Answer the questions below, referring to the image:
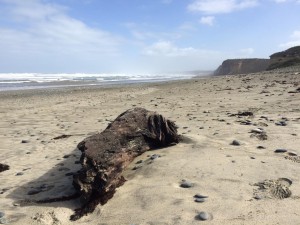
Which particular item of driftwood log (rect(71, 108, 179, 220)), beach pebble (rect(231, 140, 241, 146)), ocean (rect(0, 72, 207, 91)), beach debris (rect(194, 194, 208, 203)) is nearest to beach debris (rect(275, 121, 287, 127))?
beach pebble (rect(231, 140, 241, 146))

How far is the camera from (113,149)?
5016mm

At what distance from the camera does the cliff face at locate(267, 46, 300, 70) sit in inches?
1458

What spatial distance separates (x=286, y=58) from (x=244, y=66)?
20007 millimetres

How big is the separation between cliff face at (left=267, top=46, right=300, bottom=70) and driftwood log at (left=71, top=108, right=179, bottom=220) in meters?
32.3

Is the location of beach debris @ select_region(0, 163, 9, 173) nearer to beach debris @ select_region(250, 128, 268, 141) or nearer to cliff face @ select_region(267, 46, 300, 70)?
beach debris @ select_region(250, 128, 268, 141)

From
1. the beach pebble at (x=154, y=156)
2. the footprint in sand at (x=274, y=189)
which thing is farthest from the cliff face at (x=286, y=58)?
the footprint in sand at (x=274, y=189)

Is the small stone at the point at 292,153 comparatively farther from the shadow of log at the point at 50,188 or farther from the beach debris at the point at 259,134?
the shadow of log at the point at 50,188

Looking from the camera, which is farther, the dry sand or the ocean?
the ocean

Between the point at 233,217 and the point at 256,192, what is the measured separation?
0.65 metres

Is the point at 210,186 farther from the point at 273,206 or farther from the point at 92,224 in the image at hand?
the point at 92,224

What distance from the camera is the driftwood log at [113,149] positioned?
173 inches

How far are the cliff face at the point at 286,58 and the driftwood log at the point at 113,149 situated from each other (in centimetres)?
3228

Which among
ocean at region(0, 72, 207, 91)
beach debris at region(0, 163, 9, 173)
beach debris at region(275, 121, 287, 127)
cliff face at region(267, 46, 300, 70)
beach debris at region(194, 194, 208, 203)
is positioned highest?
cliff face at region(267, 46, 300, 70)

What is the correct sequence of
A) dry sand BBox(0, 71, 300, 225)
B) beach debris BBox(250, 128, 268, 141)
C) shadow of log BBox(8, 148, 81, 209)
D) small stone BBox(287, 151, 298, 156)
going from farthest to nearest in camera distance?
1. beach debris BBox(250, 128, 268, 141)
2. small stone BBox(287, 151, 298, 156)
3. shadow of log BBox(8, 148, 81, 209)
4. dry sand BBox(0, 71, 300, 225)
